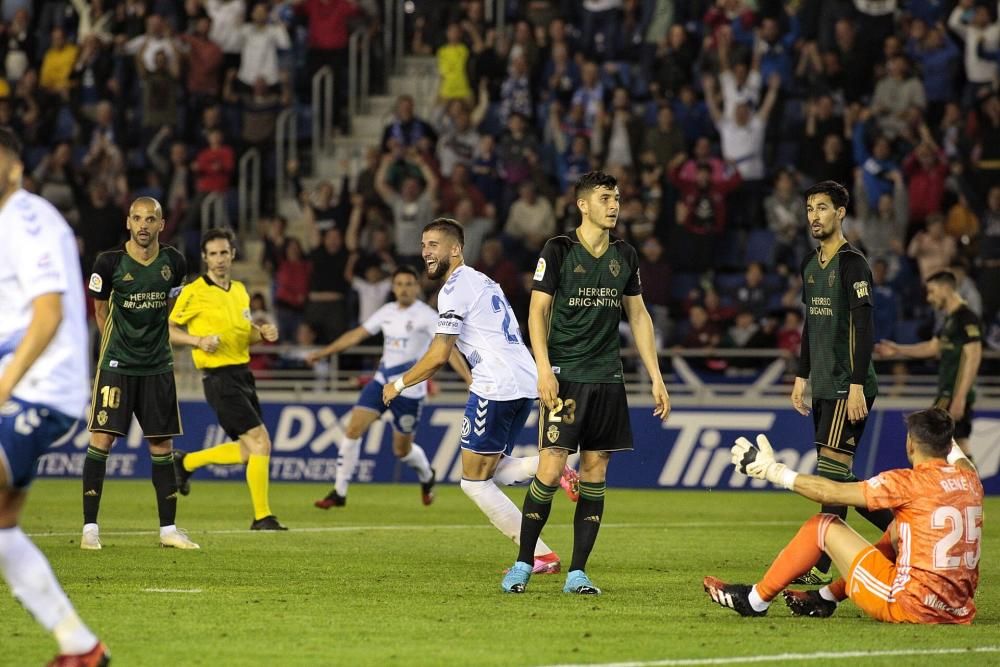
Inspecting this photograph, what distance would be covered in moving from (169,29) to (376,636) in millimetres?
21484

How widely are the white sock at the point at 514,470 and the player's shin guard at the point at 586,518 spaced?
202 cm

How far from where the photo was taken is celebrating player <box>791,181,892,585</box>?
11.0 m

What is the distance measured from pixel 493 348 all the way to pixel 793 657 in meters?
4.38

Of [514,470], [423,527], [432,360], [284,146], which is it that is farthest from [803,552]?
[284,146]

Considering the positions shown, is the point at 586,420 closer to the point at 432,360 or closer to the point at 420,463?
the point at 432,360

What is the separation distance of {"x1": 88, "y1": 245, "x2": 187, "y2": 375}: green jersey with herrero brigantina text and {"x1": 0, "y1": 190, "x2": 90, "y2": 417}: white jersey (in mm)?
6119

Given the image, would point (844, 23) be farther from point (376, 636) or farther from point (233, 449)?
point (376, 636)

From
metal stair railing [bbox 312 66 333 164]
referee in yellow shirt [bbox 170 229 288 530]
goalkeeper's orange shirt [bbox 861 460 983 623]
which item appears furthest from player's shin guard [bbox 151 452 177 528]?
metal stair railing [bbox 312 66 333 164]

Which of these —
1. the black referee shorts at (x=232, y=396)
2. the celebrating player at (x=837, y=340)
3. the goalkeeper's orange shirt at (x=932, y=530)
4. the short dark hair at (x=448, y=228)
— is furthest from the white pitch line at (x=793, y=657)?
the black referee shorts at (x=232, y=396)

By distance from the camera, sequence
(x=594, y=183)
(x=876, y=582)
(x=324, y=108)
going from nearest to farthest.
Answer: (x=876, y=582) < (x=594, y=183) < (x=324, y=108)

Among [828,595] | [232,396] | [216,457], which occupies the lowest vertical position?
[216,457]

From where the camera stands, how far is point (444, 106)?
2670cm

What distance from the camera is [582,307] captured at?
33.9 feet

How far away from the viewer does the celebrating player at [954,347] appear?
54.4ft
